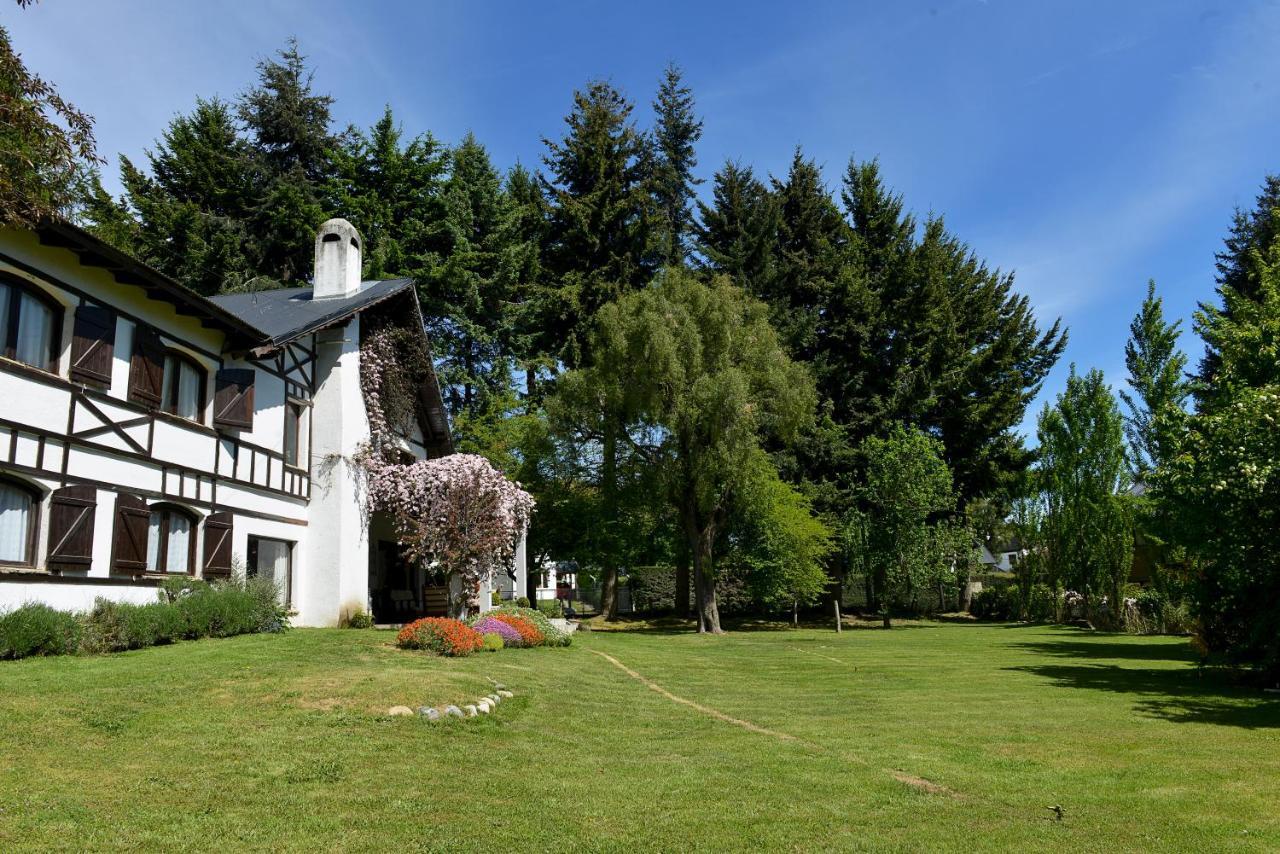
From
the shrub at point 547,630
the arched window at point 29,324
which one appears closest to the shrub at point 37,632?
the arched window at point 29,324

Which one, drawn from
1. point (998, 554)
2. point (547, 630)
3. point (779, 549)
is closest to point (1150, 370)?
point (779, 549)

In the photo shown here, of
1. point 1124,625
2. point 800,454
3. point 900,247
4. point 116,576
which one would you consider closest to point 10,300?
point 116,576

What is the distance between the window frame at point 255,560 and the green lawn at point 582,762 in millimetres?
4466

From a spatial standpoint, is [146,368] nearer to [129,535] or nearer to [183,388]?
[183,388]

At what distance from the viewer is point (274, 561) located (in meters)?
19.6

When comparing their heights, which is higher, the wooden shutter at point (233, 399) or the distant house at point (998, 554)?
the wooden shutter at point (233, 399)

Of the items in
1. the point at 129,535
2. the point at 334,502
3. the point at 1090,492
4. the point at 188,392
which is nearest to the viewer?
the point at 129,535

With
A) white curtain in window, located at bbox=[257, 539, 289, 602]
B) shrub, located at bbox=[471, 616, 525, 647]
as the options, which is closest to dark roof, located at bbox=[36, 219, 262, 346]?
white curtain in window, located at bbox=[257, 539, 289, 602]

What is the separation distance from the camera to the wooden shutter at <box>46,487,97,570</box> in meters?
12.7

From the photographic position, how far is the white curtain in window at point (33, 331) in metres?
12.5

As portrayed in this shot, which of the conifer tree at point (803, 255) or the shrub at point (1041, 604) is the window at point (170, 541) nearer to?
the conifer tree at point (803, 255)

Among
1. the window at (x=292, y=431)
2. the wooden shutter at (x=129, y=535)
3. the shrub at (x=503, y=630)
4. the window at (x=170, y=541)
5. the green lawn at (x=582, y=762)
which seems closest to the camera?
the green lawn at (x=582, y=762)

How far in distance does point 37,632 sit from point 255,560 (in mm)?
7729

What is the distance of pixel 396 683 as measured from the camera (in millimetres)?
10305
